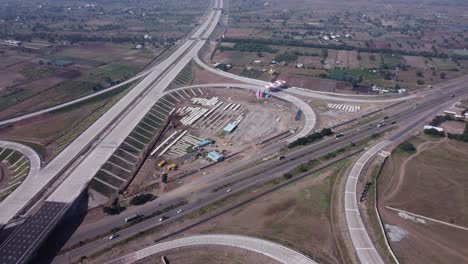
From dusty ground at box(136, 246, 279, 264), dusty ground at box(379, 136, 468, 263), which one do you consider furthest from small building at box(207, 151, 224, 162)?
dusty ground at box(379, 136, 468, 263)

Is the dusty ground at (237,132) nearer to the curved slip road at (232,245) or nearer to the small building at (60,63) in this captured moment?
the curved slip road at (232,245)

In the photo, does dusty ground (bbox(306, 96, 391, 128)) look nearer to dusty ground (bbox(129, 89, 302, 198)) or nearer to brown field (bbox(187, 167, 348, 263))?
dusty ground (bbox(129, 89, 302, 198))

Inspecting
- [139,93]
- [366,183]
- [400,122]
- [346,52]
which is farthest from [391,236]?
[346,52]

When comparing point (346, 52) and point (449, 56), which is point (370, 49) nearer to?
point (346, 52)

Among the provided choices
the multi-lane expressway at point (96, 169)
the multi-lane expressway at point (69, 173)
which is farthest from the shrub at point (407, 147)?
the multi-lane expressway at point (69, 173)

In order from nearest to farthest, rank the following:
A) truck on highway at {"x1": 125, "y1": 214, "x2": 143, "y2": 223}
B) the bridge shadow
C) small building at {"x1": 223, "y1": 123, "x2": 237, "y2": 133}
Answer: the bridge shadow
truck on highway at {"x1": 125, "y1": 214, "x2": 143, "y2": 223}
small building at {"x1": 223, "y1": 123, "x2": 237, "y2": 133}

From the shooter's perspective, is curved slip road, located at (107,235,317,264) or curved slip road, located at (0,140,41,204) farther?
curved slip road, located at (0,140,41,204)

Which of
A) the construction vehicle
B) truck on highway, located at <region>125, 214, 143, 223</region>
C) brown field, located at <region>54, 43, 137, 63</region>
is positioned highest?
brown field, located at <region>54, 43, 137, 63</region>
